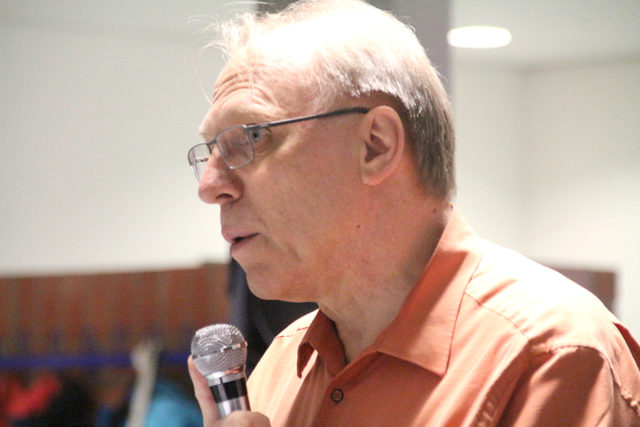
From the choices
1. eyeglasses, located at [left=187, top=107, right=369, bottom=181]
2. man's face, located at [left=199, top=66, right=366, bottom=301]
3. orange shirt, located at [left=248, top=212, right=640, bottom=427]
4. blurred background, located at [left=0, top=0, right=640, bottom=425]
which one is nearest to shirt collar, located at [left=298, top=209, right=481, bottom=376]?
orange shirt, located at [left=248, top=212, right=640, bottom=427]

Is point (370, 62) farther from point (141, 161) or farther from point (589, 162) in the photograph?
point (141, 161)

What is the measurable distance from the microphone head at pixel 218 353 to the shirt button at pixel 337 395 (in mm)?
138

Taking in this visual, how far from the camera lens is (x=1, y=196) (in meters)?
3.74

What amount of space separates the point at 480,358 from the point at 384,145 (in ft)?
1.08

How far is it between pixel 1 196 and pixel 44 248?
34 centimetres

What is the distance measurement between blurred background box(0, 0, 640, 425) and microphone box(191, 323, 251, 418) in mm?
2018

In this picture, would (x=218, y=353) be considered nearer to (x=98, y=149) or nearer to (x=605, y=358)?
(x=605, y=358)

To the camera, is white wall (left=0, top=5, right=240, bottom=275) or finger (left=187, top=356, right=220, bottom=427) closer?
finger (left=187, top=356, right=220, bottom=427)

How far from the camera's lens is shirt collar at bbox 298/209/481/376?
97 centimetres

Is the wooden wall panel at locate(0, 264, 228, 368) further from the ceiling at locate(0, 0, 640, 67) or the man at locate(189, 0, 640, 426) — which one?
the man at locate(189, 0, 640, 426)

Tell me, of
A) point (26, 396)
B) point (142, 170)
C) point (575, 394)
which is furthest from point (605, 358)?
point (142, 170)

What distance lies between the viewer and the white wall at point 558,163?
8.45ft

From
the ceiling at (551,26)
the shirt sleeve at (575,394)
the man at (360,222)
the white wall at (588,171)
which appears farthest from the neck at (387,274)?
the white wall at (588,171)

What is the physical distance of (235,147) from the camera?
1.07 meters
